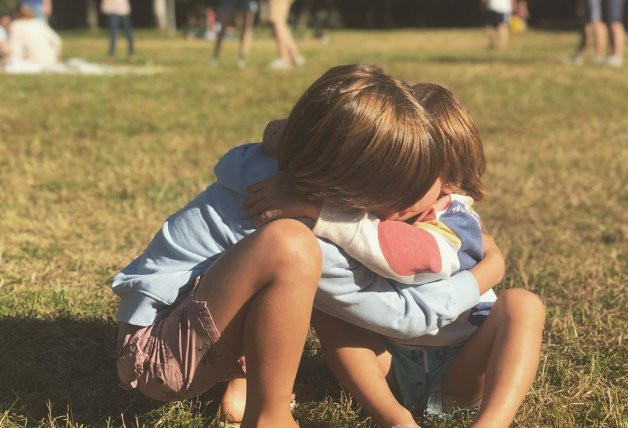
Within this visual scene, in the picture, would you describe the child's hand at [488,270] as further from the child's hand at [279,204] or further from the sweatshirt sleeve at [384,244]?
the child's hand at [279,204]

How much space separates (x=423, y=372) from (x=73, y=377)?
99 centimetres

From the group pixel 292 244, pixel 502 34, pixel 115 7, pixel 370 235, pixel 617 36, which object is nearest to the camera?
pixel 292 244

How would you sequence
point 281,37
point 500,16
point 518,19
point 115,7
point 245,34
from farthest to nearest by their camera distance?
point 518,19
point 500,16
point 115,7
point 245,34
point 281,37

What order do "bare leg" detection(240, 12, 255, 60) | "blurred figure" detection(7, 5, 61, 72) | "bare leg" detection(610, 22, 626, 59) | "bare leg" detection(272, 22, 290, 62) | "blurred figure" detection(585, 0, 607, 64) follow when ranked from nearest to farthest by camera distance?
1. "bare leg" detection(272, 22, 290, 62)
2. "bare leg" detection(610, 22, 626, 59)
3. "blurred figure" detection(7, 5, 61, 72)
4. "blurred figure" detection(585, 0, 607, 64)
5. "bare leg" detection(240, 12, 255, 60)

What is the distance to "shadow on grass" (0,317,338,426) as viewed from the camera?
2.29 m

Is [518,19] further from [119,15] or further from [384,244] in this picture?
[384,244]

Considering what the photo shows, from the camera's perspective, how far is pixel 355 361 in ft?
6.98

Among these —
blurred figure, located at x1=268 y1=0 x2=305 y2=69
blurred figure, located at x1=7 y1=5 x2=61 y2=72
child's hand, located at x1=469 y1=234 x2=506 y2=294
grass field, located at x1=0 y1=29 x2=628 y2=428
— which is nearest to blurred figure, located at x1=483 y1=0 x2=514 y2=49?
blurred figure, located at x1=268 y1=0 x2=305 y2=69

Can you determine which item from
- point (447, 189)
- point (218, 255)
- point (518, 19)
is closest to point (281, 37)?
point (447, 189)

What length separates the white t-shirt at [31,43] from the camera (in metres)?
11.1

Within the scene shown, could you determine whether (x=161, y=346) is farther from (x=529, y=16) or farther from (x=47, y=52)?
(x=529, y=16)

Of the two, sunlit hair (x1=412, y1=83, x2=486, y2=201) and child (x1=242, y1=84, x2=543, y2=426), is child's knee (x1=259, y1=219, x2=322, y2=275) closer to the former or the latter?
child (x1=242, y1=84, x2=543, y2=426)

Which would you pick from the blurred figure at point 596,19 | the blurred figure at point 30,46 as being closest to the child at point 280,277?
the blurred figure at point 30,46

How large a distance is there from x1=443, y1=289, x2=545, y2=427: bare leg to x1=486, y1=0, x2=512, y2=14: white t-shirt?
18.0m
